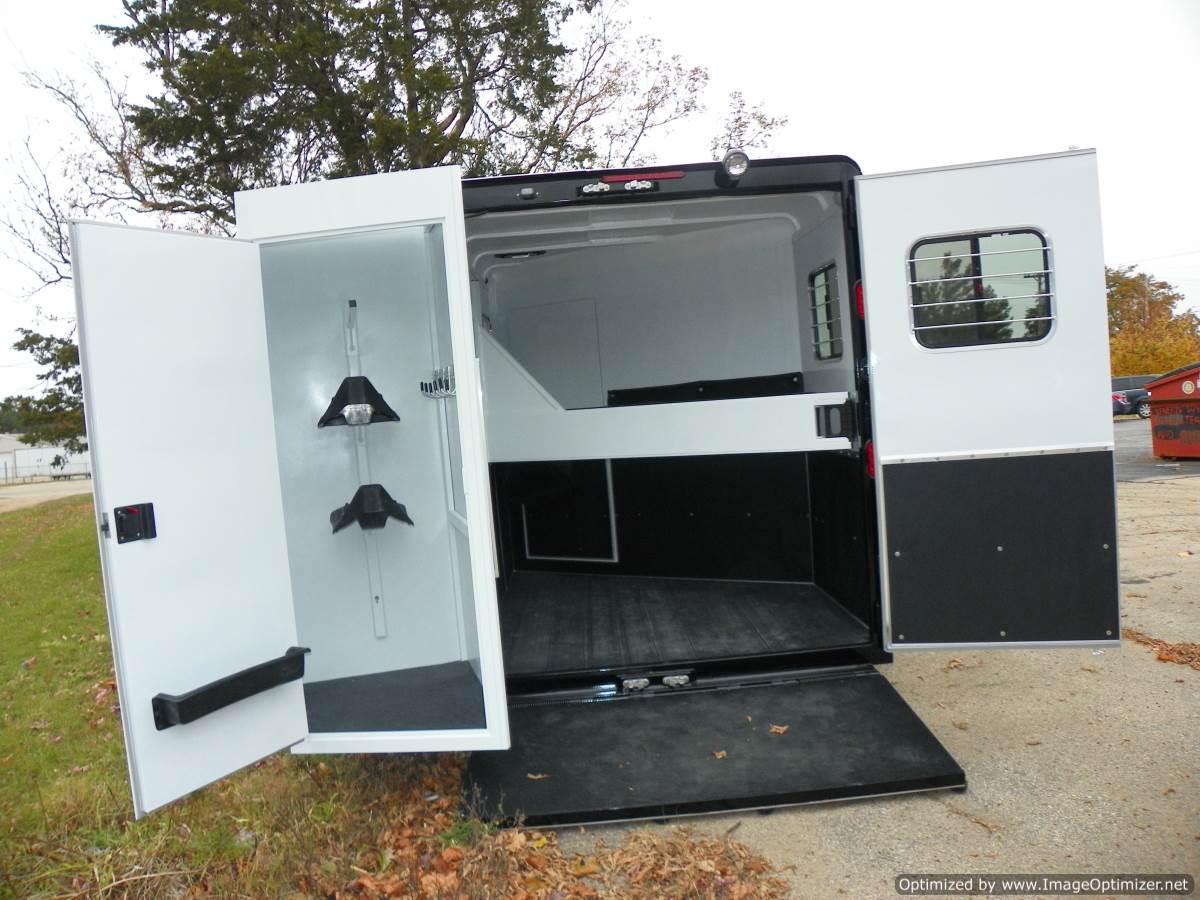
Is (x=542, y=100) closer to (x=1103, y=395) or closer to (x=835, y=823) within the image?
(x=1103, y=395)

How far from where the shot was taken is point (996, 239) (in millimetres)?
2979

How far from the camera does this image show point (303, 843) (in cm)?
276

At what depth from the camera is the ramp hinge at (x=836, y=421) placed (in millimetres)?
3420

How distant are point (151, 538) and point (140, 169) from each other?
→ 29.6 feet

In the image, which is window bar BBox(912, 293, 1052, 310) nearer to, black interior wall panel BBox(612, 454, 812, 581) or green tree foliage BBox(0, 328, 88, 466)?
black interior wall panel BBox(612, 454, 812, 581)

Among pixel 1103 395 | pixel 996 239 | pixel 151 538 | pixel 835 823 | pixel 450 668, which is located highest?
pixel 996 239

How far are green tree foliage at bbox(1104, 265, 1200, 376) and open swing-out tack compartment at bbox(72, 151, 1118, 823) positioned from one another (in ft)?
72.6

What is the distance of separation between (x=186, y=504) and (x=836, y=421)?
2484 mm

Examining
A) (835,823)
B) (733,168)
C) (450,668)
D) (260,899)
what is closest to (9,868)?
(260,899)

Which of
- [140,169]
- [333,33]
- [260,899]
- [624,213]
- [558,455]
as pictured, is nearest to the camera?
[260,899]

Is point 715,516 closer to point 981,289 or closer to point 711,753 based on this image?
point 711,753

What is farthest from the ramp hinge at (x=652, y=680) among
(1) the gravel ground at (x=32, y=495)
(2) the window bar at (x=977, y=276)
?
(1) the gravel ground at (x=32, y=495)

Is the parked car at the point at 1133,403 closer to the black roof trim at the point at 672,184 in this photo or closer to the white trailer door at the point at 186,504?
the black roof trim at the point at 672,184

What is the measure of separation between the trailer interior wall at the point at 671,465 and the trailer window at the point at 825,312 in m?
0.06
